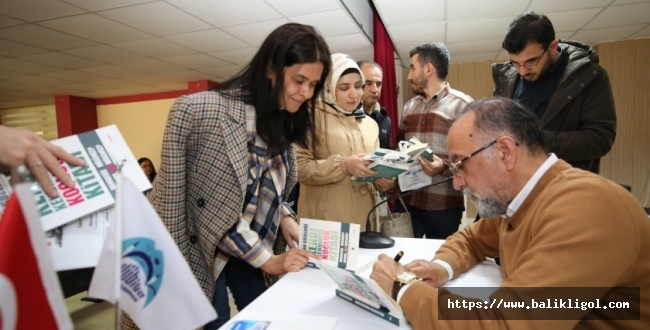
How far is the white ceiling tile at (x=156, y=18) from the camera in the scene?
3.62 metres

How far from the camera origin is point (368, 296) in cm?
94

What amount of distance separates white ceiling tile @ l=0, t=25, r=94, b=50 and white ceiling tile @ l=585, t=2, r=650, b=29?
587 centimetres

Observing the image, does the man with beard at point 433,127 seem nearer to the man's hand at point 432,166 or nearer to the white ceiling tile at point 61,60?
the man's hand at point 432,166

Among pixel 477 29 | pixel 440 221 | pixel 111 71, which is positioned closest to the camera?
pixel 440 221

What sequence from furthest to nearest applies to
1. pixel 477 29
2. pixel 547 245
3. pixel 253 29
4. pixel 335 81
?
pixel 477 29 → pixel 253 29 → pixel 335 81 → pixel 547 245

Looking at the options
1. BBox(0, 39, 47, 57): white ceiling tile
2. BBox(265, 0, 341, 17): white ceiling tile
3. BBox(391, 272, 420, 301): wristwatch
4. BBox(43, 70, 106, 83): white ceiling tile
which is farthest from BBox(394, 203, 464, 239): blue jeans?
BBox(43, 70, 106, 83): white ceiling tile

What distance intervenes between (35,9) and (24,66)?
244 centimetres

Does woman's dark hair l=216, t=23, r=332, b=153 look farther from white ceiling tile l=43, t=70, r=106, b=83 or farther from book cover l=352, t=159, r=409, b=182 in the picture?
white ceiling tile l=43, t=70, r=106, b=83

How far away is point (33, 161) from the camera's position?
710mm

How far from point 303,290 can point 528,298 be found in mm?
599

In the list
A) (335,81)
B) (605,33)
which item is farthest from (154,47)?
(605,33)

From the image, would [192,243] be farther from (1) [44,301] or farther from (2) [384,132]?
(2) [384,132]

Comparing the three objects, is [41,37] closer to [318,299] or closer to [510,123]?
[318,299]

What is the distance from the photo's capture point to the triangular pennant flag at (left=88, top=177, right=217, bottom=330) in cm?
72
